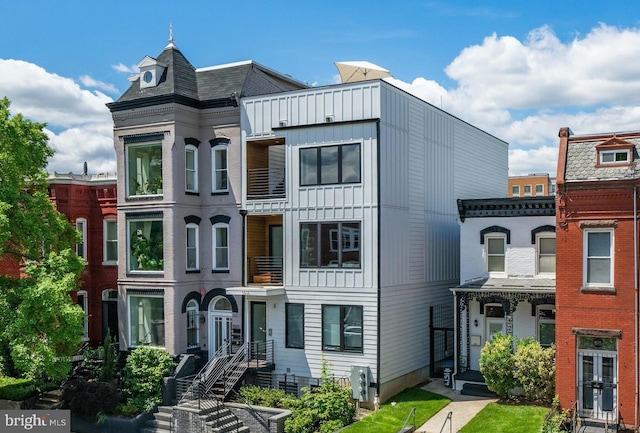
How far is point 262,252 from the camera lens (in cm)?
2811

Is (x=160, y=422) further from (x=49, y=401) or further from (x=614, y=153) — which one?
(x=614, y=153)

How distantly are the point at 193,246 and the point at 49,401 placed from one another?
8.37m

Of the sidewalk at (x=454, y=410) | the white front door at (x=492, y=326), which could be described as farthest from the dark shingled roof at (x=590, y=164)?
the sidewalk at (x=454, y=410)

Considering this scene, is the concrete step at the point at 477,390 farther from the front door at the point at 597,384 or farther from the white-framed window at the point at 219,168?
the white-framed window at the point at 219,168

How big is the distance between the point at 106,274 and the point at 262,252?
29.7 feet

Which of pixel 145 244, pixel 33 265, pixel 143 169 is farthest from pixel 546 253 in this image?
pixel 33 265

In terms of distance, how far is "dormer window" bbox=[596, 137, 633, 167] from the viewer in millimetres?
21172

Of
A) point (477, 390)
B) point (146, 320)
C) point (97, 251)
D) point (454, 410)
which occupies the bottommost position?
point (454, 410)

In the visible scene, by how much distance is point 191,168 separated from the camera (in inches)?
1131

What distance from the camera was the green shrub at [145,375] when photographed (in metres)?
25.8

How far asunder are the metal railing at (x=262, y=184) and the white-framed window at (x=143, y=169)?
4148 millimetres

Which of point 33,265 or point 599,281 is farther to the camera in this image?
point 33,265

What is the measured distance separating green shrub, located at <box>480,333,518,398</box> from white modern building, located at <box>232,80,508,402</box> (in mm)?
3735

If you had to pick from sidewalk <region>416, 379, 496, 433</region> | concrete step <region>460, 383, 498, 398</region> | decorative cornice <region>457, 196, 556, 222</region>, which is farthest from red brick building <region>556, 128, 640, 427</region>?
decorative cornice <region>457, 196, 556, 222</region>
